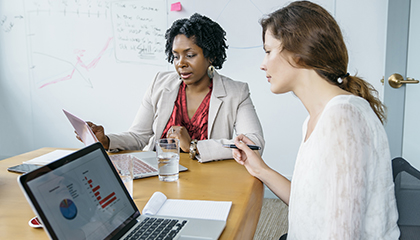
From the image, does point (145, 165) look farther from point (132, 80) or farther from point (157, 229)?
point (132, 80)

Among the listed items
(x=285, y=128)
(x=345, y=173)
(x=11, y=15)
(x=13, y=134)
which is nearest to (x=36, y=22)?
(x=11, y=15)

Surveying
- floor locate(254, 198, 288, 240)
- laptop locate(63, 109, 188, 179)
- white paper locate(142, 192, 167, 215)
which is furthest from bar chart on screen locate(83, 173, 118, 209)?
floor locate(254, 198, 288, 240)

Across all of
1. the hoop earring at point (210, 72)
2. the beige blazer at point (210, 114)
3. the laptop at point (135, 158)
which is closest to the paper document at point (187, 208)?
the laptop at point (135, 158)

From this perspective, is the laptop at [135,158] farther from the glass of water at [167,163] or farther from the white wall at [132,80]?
the white wall at [132,80]

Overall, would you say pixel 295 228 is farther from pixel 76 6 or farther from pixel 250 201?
pixel 76 6

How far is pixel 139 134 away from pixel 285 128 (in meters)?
1.31

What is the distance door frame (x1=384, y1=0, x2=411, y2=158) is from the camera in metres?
2.09

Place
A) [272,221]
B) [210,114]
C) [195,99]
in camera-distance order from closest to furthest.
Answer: [210,114]
[195,99]
[272,221]

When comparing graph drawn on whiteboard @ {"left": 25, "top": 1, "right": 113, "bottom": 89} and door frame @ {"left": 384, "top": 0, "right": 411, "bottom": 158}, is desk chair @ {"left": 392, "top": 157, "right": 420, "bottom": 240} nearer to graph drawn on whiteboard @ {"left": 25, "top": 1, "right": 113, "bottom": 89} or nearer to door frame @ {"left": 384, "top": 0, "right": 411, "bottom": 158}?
door frame @ {"left": 384, "top": 0, "right": 411, "bottom": 158}

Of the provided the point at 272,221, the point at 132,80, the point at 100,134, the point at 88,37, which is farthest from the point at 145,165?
Result: the point at 88,37

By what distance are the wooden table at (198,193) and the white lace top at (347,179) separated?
0.52 feet

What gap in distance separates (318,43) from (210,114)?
2.86 feet

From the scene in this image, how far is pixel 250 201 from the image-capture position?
0.94m

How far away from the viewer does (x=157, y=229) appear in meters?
0.72
